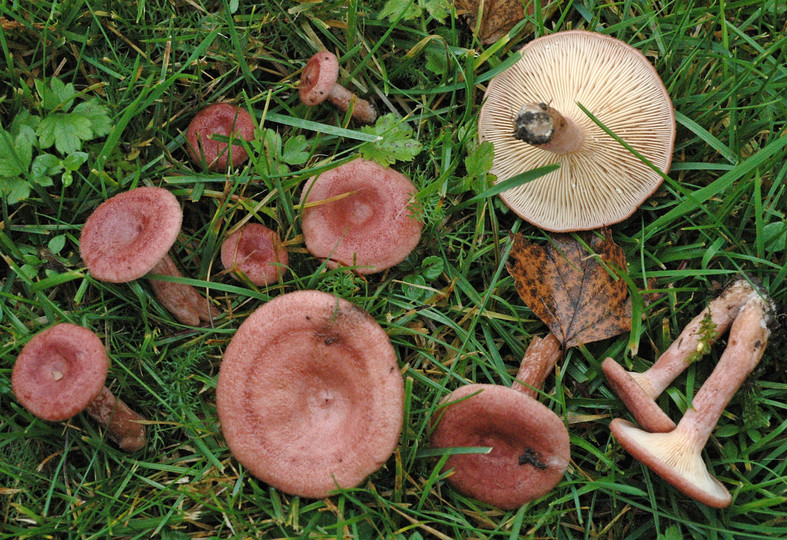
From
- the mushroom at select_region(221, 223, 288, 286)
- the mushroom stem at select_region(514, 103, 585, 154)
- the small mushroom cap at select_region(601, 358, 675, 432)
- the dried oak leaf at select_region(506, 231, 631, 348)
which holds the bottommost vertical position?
the mushroom at select_region(221, 223, 288, 286)

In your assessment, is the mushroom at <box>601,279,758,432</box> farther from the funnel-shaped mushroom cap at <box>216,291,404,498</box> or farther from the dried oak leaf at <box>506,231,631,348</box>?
the funnel-shaped mushroom cap at <box>216,291,404,498</box>

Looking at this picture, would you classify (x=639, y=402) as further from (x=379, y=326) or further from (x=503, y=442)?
(x=379, y=326)

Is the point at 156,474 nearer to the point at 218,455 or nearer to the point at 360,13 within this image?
the point at 218,455

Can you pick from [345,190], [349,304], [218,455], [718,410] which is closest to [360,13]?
[345,190]

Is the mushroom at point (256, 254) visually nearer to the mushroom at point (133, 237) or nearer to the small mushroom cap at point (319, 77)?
the mushroom at point (133, 237)

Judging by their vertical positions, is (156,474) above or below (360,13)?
below

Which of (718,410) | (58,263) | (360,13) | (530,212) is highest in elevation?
(360,13)

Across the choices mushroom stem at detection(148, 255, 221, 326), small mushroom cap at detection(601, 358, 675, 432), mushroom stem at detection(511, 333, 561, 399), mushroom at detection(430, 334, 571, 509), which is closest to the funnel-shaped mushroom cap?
mushroom at detection(430, 334, 571, 509)
